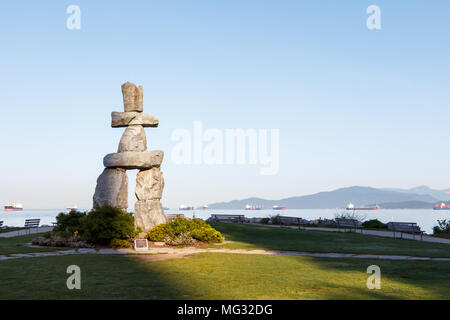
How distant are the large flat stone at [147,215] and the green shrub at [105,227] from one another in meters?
1.52

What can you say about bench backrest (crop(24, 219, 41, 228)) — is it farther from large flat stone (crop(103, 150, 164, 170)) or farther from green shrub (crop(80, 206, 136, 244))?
green shrub (crop(80, 206, 136, 244))

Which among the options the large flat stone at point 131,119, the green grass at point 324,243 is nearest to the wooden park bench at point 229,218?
the green grass at point 324,243

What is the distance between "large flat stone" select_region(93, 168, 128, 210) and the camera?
68.7 ft

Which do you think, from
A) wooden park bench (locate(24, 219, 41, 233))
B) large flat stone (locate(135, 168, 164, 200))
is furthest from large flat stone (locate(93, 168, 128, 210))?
wooden park bench (locate(24, 219, 41, 233))

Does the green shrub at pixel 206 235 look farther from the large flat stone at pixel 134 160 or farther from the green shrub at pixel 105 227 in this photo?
the large flat stone at pixel 134 160

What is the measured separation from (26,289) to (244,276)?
5.10m

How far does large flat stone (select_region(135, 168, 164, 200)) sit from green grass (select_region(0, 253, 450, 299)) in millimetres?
6909

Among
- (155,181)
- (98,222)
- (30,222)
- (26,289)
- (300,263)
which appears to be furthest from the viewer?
(30,222)

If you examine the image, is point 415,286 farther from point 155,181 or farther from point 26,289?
point 155,181

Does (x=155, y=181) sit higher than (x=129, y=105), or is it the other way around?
(x=129, y=105)

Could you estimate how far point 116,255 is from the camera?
15508mm

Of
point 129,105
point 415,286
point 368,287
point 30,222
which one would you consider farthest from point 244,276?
point 30,222

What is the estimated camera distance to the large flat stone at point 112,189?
68.7 feet
